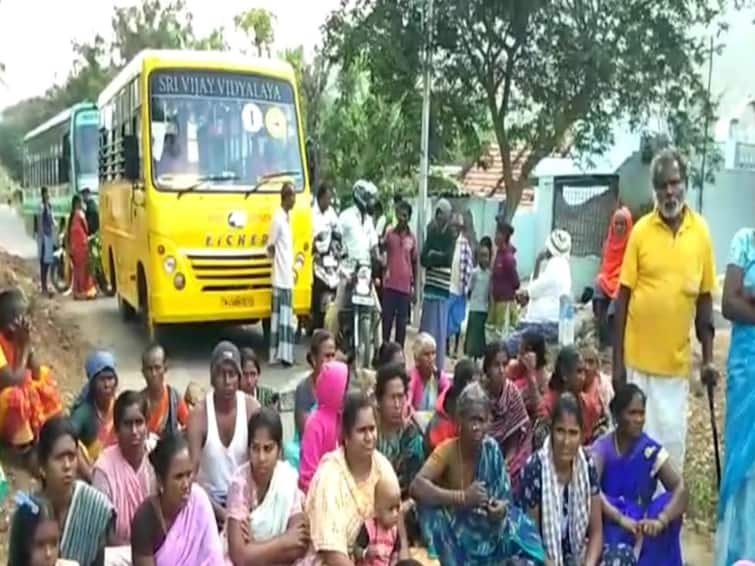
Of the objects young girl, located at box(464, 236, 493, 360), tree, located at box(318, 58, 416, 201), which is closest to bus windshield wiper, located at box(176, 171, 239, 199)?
young girl, located at box(464, 236, 493, 360)

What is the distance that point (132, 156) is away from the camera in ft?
32.3

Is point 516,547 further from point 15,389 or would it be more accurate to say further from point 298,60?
point 298,60

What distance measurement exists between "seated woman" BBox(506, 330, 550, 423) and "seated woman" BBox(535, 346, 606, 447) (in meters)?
0.11

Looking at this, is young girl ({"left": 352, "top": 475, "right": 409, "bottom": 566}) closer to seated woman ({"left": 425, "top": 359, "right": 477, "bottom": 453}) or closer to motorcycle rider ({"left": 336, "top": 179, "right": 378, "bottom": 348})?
seated woman ({"left": 425, "top": 359, "right": 477, "bottom": 453})

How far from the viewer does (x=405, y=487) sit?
5.18 metres

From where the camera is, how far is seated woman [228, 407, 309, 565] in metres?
4.12

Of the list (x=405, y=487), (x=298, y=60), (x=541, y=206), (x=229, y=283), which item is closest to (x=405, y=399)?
(x=405, y=487)

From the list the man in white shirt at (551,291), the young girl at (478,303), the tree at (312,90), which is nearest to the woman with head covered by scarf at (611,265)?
the man in white shirt at (551,291)

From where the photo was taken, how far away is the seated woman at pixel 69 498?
12.8ft

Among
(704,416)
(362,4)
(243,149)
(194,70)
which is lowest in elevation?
(704,416)

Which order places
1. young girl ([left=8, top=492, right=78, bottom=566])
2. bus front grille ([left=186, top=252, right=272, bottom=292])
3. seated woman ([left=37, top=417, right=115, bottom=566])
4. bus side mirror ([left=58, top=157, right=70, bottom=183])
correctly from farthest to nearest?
bus side mirror ([left=58, top=157, right=70, bottom=183])
bus front grille ([left=186, top=252, right=272, bottom=292])
seated woman ([left=37, top=417, right=115, bottom=566])
young girl ([left=8, top=492, right=78, bottom=566])

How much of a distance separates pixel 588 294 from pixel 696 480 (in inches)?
211

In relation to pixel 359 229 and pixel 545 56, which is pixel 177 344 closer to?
pixel 359 229

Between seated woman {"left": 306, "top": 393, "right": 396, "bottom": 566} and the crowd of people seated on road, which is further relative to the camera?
seated woman {"left": 306, "top": 393, "right": 396, "bottom": 566}
